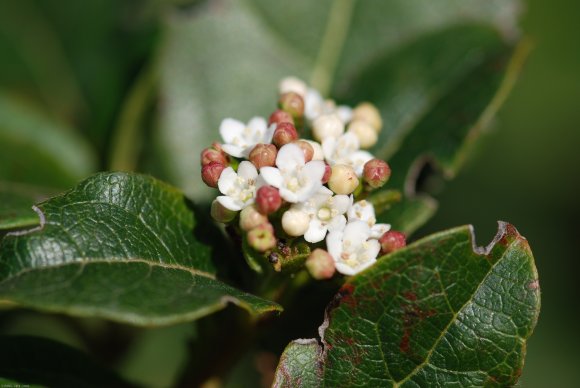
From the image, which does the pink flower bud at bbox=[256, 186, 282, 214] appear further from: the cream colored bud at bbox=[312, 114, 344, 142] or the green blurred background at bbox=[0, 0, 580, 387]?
the green blurred background at bbox=[0, 0, 580, 387]

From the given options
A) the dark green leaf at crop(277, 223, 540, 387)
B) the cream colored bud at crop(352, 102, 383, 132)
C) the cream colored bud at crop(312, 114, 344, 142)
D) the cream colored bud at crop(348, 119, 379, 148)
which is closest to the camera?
the dark green leaf at crop(277, 223, 540, 387)

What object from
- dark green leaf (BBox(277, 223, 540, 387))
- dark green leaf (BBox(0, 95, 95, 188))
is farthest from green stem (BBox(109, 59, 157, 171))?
dark green leaf (BBox(277, 223, 540, 387))

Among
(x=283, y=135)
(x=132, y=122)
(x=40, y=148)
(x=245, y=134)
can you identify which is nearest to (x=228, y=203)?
(x=283, y=135)

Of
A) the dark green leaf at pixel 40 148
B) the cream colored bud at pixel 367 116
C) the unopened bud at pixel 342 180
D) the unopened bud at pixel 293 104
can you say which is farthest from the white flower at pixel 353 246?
the dark green leaf at pixel 40 148

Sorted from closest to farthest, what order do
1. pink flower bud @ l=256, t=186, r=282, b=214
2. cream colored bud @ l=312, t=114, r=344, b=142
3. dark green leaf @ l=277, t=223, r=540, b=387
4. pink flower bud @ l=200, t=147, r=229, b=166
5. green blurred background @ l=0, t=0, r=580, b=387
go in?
dark green leaf @ l=277, t=223, r=540, b=387
pink flower bud @ l=256, t=186, r=282, b=214
pink flower bud @ l=200, t=147, r=229, b=166
cream colored bud @ l=312, t=114, r=344, b=142
green blurred background @ l=0, t=0, r=580, b=387

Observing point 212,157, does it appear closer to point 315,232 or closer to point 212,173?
point 212,173
